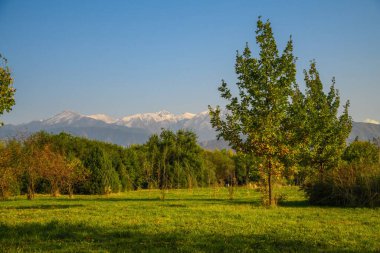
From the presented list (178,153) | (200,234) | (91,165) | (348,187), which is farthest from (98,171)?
(200,234)

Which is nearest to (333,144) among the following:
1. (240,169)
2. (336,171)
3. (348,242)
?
(336,171)

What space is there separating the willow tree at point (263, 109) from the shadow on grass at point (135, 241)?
1289 cm

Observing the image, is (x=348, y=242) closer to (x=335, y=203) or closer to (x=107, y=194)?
(x=335, y=203)

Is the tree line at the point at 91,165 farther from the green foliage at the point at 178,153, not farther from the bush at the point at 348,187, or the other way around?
the bush at the point at 348,187

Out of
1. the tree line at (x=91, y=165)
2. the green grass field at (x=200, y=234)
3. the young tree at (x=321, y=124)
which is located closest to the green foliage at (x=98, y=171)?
the tree line at (x=91, y=165)

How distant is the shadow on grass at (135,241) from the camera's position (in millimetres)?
13820

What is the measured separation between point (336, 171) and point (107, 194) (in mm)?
33160

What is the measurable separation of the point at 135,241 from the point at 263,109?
55.4 ft

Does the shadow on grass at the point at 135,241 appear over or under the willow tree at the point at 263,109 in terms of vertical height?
under

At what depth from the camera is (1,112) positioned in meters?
22.8

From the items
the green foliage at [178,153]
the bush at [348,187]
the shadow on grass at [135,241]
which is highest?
the green foliage at [178,153]

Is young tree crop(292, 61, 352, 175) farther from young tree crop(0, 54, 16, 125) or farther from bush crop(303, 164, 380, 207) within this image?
young tree crop(0, 54, 16, 125)

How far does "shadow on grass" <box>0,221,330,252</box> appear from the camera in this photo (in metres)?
13.8

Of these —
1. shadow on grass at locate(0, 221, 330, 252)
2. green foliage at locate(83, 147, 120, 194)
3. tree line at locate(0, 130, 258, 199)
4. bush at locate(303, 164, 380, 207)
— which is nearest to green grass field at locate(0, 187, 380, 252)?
shadow on grass at locate(0, 221, 330, 252)
